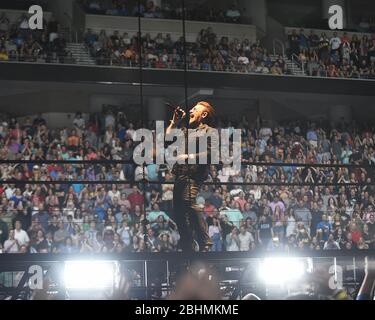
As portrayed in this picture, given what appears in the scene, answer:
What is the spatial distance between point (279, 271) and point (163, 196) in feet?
10.0

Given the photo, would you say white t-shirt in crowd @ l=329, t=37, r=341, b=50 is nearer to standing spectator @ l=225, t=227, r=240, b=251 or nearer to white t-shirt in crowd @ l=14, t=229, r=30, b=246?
standing spectator @ l=225, t=227, r=240, b=251

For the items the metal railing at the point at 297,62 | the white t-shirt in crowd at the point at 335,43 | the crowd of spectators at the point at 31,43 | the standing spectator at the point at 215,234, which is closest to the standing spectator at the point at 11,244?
the standing spectator at the point at 215,234

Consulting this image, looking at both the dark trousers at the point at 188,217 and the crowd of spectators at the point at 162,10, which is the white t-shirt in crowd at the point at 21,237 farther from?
the crowd of spectators at the point at 162,10

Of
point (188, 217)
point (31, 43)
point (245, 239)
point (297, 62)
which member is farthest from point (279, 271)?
point (297, 62)

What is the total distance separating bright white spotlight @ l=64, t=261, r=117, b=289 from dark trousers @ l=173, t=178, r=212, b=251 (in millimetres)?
1110

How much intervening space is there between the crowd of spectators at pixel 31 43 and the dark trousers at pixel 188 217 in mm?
6581

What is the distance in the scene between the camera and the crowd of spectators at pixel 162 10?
1612 cm

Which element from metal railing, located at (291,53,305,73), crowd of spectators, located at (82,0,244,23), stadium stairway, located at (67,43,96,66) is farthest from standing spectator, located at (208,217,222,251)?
crowd of spectators, located at (82,0,244,23)

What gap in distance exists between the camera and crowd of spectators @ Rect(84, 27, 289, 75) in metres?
14.5

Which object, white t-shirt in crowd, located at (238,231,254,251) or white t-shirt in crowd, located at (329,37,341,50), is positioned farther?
white t-shirt in crowd, located at (329,37,341,50)

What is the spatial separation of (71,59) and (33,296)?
7570 mm

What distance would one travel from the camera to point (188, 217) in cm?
826

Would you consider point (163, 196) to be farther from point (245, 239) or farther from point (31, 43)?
point (31, 43)

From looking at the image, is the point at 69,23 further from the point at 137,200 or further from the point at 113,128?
the point at 137,200
